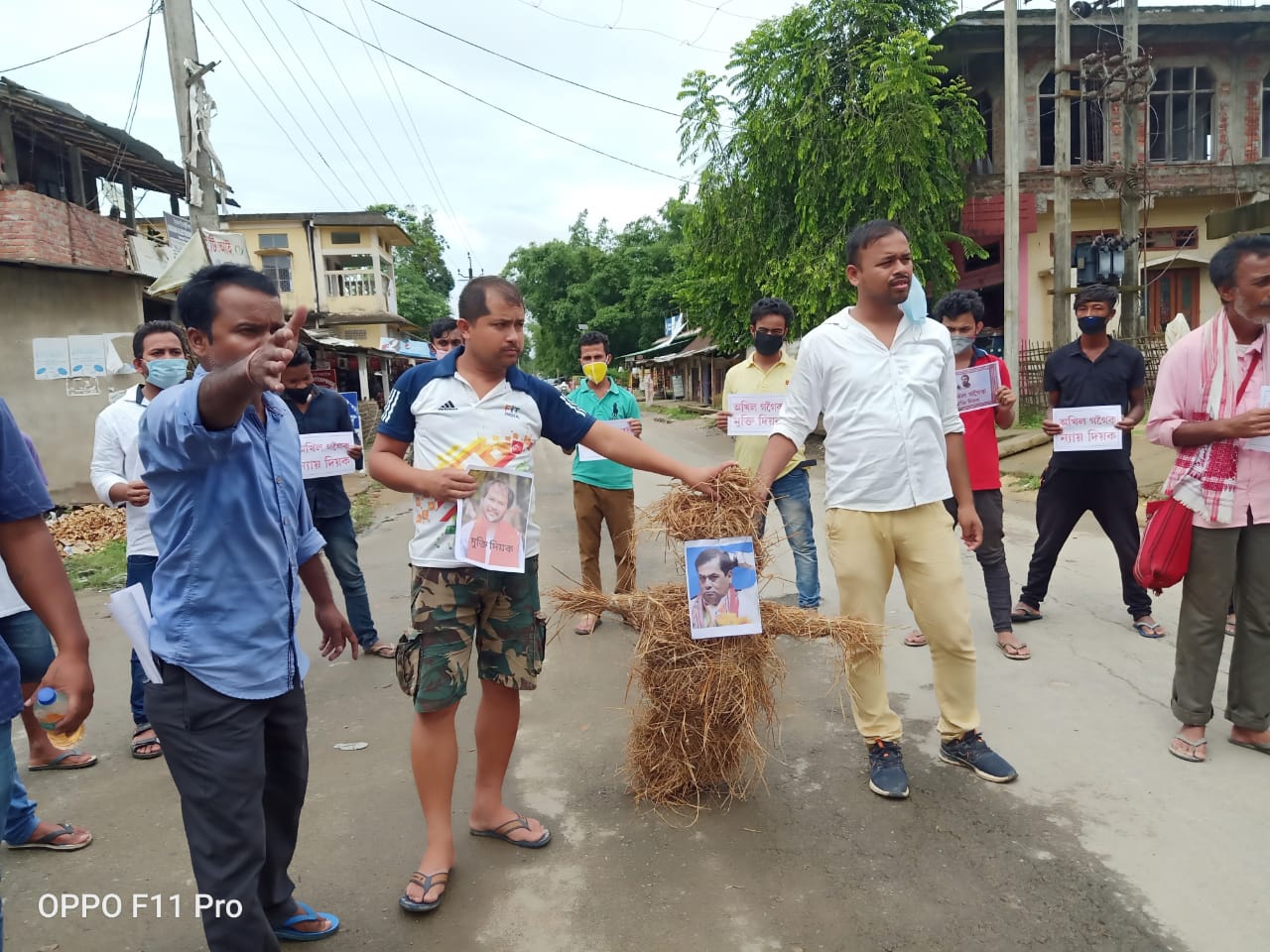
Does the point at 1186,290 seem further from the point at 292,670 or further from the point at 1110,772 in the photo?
the point at 292,670

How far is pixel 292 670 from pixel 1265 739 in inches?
150

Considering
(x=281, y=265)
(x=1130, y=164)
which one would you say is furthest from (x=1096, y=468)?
(x=281, y=265)

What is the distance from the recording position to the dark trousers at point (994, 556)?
452cm

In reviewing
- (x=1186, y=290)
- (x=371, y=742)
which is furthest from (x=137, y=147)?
(x=1186, y=290)

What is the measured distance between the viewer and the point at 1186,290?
17.2 meters

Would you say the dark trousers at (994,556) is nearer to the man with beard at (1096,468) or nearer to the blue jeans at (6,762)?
the man with beard at (1096,468)

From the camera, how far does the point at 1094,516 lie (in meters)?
4.73

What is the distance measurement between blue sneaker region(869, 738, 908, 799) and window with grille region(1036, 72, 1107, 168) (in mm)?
18078

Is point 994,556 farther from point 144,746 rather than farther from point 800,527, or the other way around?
point 144,746

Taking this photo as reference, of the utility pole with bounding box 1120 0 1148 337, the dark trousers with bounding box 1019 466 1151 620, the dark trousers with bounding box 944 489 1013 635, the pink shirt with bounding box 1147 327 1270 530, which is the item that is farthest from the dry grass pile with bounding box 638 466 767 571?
the utility pole with bounding box 1120 0 1148 337

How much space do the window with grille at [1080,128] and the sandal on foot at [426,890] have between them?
19.4 metres

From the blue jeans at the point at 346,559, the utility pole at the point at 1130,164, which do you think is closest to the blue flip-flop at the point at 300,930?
the blue jeans at the point at 346,559

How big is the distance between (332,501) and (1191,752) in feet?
14.9

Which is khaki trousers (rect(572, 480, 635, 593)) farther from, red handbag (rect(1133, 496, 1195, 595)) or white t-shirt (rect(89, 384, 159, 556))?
red handbag (rect(1133, 496, 1195, 595))
